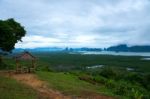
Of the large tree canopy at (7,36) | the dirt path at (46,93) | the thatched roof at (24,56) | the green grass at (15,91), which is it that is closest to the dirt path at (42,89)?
the dirt path at (46,93)

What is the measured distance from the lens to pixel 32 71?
36.1 metres

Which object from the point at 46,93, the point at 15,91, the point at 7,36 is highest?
the point at 7,36

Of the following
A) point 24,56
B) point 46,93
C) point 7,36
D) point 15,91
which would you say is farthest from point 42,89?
point 7,36

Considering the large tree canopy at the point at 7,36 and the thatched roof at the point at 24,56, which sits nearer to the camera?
the thatched roof at the point at 24,56

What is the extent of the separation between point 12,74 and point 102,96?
14.1 meters

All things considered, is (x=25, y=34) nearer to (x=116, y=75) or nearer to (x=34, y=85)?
(x=116, y=75)

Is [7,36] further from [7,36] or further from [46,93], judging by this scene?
[46,93]

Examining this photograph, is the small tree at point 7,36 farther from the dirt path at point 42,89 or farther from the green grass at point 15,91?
the green grass at point 15,91

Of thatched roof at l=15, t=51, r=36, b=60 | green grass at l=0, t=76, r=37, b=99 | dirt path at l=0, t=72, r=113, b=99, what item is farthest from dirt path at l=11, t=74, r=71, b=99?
thatched roof at l=15, t=51, r=36, b=60

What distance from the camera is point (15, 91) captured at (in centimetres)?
2278

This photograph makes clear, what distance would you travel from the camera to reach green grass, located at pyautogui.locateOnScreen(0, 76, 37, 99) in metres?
20.8

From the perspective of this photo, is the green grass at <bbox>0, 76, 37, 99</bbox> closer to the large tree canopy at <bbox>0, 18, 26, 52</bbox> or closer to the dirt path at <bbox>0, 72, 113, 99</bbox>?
the dirt path at <bbox>0, 72, 113, 99</bbox>

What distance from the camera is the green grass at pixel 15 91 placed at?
20.8m

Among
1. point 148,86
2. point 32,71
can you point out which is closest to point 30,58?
point 32,71
